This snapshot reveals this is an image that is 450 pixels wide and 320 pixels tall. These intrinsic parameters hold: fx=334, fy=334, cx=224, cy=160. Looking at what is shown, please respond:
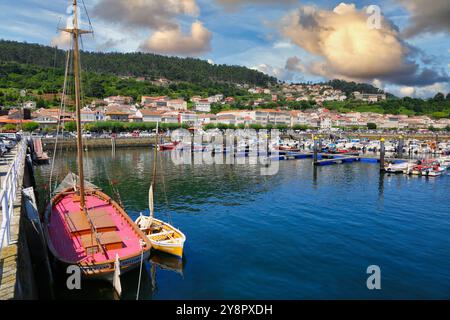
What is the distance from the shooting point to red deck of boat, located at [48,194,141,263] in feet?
43.2

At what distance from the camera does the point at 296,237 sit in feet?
64.4

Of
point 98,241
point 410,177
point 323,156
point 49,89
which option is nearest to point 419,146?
point 323,156

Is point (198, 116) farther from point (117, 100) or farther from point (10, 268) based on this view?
point (10, 268)

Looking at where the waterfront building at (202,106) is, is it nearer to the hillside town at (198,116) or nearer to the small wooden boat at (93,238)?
the hillside town at (198,116)

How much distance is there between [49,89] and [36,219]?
138376 millimetres

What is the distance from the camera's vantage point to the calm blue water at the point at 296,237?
1386 centimetres

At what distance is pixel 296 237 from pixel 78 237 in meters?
11.8

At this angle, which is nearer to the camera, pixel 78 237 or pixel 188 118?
pixel 78 237

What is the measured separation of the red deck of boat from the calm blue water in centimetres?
132

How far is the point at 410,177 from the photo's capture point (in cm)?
4116

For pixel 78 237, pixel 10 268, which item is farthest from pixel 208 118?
pixel 10 268

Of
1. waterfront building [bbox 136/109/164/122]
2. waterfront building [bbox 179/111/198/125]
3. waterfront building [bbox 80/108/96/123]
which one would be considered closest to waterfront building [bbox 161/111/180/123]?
waterfront building [bbox 179/111/198/125]

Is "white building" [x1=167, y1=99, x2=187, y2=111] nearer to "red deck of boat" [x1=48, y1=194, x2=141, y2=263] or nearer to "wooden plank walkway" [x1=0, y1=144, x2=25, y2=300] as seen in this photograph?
"red deck of boat" [x1=48, y1=194, x2=141, y2=263]

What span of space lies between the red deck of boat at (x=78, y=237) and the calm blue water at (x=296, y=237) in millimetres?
1324
